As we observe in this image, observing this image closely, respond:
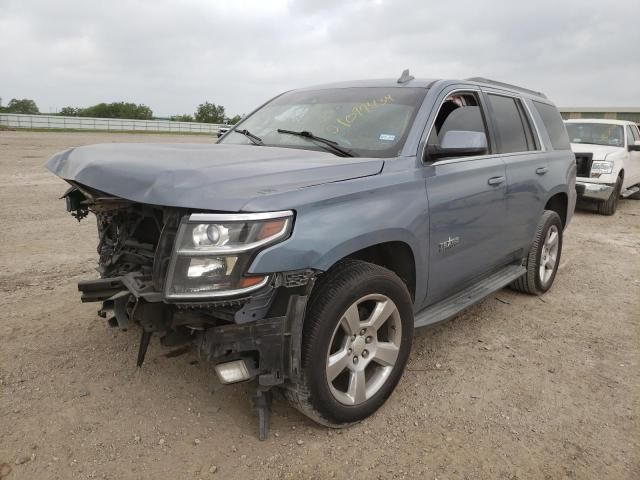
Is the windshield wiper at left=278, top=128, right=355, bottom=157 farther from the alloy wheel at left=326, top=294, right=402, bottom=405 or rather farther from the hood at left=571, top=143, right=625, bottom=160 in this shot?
the hood at left=571, top=143, right=625, bottom=160

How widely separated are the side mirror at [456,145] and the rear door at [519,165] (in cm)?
99

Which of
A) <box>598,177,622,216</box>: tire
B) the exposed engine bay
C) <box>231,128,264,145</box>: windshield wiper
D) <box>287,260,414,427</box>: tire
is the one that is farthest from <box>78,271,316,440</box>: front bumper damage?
<box>598,177,622,216</box>: tire

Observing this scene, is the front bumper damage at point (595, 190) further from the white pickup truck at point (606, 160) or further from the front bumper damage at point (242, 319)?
the front bumper damage at point (242, 319)

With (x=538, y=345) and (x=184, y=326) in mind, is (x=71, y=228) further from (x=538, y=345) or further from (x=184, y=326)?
(x=538, y=345)

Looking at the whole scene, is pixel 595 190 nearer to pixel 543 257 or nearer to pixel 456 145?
pixel 543 257

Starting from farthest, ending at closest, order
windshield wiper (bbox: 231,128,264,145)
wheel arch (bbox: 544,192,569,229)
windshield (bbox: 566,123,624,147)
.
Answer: windshield (bbox: 566,123,624,147) → wheel arch (bbox: 544,192,569,229) → windshield wiper (bbox: 231,128,264,145)

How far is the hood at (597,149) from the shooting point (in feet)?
31.7

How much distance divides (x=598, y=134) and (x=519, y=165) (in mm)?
7888

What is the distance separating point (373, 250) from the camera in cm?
286

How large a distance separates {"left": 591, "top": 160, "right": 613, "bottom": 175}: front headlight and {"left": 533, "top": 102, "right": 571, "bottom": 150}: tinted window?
5.03 metres

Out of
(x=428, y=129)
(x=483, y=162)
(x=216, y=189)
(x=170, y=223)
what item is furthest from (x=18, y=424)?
(x=483, y=162)

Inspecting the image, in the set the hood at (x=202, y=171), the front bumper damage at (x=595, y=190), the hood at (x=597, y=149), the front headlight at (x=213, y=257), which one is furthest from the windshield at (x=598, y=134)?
the front headlight at (x=213, y=257)

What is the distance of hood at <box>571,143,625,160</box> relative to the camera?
31.7ft

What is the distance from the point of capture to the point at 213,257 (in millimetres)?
2098
